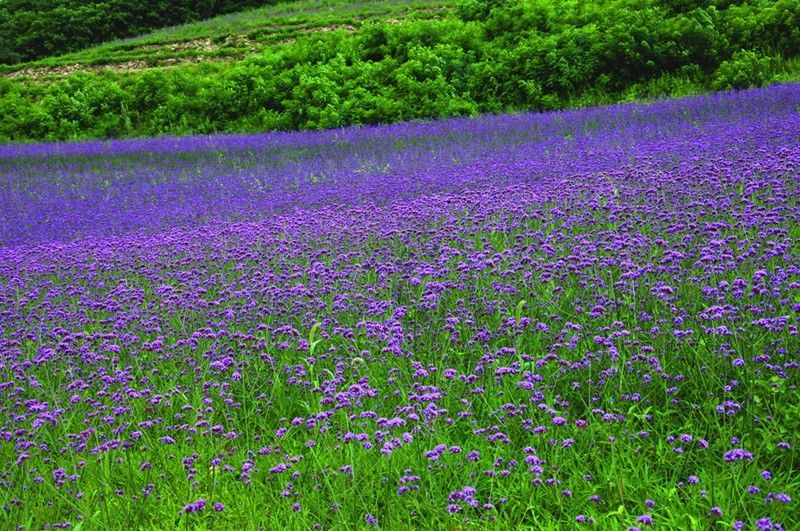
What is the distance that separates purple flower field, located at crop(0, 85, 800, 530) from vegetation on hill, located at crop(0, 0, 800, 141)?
6.38 m

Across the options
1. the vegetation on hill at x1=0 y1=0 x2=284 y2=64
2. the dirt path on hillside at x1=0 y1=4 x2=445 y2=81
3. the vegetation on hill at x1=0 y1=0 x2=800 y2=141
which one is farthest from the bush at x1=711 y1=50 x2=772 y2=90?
the vegetation on hill at x1=0 y1=0 x2=284 y2=64

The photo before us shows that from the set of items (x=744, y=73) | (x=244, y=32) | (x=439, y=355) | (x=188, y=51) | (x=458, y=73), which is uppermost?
(x=439, y=355)

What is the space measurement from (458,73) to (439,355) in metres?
12.4

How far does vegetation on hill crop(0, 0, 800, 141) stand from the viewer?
45.4 ft

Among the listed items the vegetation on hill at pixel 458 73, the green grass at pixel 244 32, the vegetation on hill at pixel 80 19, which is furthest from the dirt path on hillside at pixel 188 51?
the vegetation on hill at pixel 80 19

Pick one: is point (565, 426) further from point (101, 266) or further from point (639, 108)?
point (639, 108)

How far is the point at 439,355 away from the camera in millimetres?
3859

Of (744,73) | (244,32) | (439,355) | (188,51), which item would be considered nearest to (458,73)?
(744,73)

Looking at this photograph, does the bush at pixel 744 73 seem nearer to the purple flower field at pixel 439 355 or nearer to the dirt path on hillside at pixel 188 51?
the purple flower field at pixel 439 355

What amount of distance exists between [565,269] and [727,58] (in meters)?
11.1

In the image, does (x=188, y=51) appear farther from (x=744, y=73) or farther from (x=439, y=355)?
(x=439, y=355)

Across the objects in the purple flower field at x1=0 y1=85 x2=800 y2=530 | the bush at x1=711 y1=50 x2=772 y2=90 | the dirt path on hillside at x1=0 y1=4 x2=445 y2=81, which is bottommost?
the dirt path on hillside at x1=0 y1=4 x2=445 y2=81

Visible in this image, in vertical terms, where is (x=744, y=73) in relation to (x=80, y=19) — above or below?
above

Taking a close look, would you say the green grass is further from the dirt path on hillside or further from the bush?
the bush
